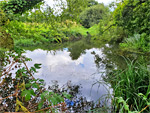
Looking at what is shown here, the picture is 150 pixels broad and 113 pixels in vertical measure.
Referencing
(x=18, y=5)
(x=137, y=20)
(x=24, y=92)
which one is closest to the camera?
(x=24, y=92)

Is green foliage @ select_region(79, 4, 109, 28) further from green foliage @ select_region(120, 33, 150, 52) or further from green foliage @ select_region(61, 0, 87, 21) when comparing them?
green foliage @ select_region(61, 0, 87, 21)

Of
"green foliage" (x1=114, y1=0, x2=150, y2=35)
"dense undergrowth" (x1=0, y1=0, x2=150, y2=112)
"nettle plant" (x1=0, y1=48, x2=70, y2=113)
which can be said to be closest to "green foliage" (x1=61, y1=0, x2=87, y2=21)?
"dense undergrowth" (x1=0, y1=0, x2=150, y2=112)

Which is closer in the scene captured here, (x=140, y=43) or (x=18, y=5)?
(x=18, y=5)

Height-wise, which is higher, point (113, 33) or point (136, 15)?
point (113, 33)

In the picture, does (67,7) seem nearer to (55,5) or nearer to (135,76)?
(55,5)

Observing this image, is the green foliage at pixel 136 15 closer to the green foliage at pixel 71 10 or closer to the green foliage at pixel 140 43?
the green foliage at pixel 140 43

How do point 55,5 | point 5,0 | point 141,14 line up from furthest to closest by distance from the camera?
point 141,14 → point 55,5 → point 5,0

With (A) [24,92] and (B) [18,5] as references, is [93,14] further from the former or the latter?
(A) [24,92]

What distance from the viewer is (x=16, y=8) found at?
111 inches

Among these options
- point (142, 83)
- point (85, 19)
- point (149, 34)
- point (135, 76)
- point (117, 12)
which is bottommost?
point (142, 83)

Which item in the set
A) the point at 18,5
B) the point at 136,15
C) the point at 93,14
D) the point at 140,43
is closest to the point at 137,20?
the point at 136,15

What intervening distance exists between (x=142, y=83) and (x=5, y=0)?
116 inches

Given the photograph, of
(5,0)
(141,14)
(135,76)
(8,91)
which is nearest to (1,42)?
(8,91)

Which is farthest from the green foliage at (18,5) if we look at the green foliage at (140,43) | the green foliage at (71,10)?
the green foliage at (140,43)
